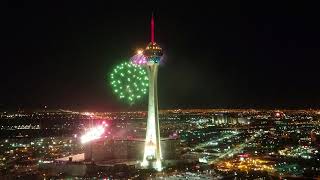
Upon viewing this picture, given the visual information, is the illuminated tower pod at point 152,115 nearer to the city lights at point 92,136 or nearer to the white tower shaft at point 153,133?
the white tower shaft at point 153,133

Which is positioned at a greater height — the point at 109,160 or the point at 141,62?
the point at 141,62

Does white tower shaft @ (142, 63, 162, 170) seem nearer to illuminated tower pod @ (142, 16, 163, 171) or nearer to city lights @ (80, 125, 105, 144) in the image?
illuminated tower pod @ (142, 16, 163, 171)

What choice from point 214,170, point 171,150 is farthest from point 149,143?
point 214,170

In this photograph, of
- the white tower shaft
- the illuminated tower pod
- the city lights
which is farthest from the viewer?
the city lights

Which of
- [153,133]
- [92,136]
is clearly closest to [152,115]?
[153,133]

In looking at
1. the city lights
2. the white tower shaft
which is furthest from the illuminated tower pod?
the city lights

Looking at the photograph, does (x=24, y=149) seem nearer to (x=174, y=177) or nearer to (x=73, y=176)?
(x=73, y=176)

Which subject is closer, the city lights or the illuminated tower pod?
the illuminated tower pod

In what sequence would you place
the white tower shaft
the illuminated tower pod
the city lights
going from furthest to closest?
the city lights, the white tower shaft, the illuminated tower pod
